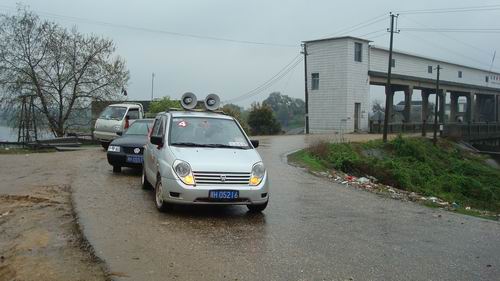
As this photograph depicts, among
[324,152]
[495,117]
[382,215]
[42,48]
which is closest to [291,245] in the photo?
[382,215]

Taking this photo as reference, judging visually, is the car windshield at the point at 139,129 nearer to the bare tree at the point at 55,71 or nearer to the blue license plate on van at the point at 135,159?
the blue license plate on van at the point at 135,159

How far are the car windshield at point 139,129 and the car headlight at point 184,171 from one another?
6939mm

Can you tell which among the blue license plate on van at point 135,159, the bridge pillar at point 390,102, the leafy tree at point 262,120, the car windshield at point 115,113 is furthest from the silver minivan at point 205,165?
the leafy tree at point 262,120

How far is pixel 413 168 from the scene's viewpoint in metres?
27.4

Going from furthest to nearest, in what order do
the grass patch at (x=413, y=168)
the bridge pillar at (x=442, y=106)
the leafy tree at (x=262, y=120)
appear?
the bridge pillar at (x=442, y=106) → the leafy tree at (x=262, y=120) → the grass patch at (x=413, y=168)

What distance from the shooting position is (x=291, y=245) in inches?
270

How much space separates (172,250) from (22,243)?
2173mm

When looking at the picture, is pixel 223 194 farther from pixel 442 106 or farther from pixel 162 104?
pixel 442 106

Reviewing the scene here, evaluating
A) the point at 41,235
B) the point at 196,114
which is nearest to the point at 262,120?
the point at 196,114

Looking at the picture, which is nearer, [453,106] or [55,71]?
[55,71]

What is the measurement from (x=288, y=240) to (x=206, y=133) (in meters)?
2.92

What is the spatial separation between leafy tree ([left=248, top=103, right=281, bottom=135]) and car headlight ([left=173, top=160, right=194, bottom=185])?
41109 mm

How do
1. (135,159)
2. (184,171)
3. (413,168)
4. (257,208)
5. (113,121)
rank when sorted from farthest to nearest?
(413,168)
(113,121)
(135,159)
(257,208)
(184,171)

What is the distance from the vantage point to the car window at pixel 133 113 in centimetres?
2311
